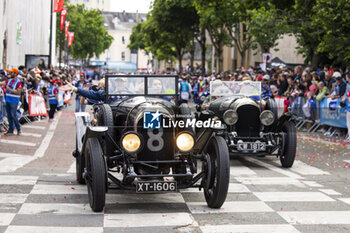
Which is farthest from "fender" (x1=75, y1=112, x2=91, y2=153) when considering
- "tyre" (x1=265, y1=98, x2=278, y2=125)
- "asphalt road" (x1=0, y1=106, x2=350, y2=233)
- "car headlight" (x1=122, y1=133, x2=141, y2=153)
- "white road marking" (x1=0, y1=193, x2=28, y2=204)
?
"tyre" (x1=265, y1=98, x2=278, y2=125)

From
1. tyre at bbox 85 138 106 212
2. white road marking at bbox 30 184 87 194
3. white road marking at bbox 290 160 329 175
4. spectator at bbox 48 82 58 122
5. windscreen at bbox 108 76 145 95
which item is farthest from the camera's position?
spectator at bbox 48 82 58 122

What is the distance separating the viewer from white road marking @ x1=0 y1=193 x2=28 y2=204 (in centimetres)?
762

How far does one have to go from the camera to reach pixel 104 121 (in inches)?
316

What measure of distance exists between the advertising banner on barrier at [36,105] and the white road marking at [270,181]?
12.4m

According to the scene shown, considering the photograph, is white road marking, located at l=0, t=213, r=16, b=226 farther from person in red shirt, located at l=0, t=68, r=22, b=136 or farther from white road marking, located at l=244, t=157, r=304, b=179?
person in red shirt, located at l=0, t=68, r=22, b=136

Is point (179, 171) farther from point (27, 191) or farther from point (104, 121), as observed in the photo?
point (27, 191)

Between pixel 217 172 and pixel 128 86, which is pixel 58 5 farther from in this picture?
pixel 217 172

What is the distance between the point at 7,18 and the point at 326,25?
18.1 m

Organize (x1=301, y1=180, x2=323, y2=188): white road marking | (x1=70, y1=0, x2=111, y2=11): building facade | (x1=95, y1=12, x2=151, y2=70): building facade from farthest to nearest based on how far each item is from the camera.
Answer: (x1=70, y1=0, x2=111, y2=11): building facade < (x1=95, y1=12, x2=151, y2=70): building facade < (x1=301, y1=180, x2=323, y2=188): white road marking

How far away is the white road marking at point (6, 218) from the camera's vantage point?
652cm

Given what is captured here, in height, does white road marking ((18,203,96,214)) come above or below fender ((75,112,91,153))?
below

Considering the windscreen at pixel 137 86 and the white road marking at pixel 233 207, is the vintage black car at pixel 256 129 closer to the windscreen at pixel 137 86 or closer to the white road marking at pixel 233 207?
the windscreen at pixel 137 86

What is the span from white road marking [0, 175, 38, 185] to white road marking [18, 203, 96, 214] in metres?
1.56

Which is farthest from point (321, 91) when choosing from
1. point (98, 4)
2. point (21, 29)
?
point (98, 4)
